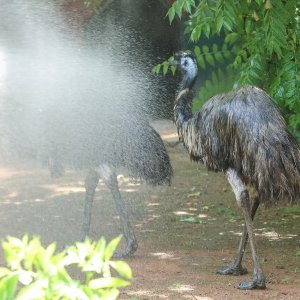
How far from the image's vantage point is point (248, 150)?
5.68 metres

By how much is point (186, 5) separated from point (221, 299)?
1892 millimetres

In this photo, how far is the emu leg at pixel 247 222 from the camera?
18.7 ft

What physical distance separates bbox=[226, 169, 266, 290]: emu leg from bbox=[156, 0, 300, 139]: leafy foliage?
0.96 m

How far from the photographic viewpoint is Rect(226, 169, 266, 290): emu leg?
5.71m

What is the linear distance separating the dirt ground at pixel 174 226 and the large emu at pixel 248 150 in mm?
328

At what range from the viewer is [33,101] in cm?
717

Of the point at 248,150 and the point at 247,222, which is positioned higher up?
the point at 248,150

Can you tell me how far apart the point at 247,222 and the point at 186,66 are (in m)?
1.70

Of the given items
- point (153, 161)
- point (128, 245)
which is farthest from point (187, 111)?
point (128, 245)

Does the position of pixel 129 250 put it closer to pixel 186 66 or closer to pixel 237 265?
pixel 237 265

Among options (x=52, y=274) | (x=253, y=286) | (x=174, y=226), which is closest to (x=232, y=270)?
(x=253, y=286)

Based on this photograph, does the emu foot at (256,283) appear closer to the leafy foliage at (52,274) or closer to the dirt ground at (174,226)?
the dirt ground at (174,226)

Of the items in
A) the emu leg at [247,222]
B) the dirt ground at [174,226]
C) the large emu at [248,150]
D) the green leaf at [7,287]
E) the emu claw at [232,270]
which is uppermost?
the green leaf at [7,287]

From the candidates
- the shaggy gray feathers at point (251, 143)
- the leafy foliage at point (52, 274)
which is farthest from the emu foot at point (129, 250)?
the leafy foliage at point (52, 274)
